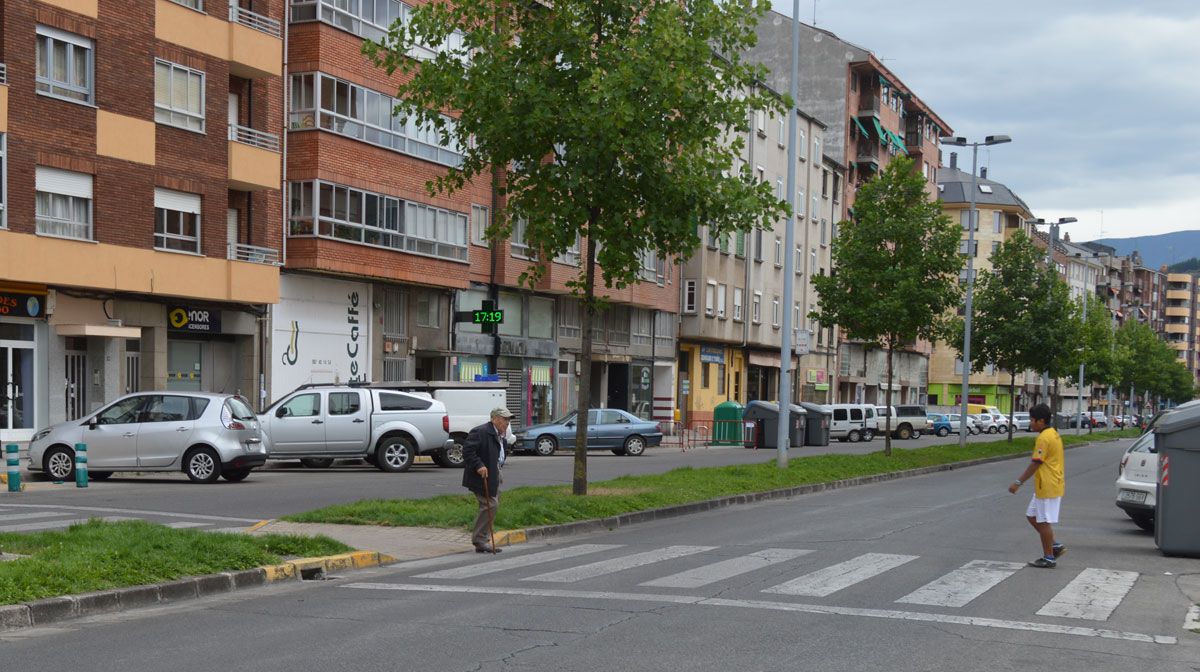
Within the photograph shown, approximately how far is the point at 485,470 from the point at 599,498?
4.77 metres

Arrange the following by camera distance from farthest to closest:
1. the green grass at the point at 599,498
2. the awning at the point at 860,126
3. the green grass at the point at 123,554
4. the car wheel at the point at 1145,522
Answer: the awning at the point at 860,126 → the car wheel at the point at 1145,522 → the green grass at the point at 599,498 → the green grass at the point at 123,554

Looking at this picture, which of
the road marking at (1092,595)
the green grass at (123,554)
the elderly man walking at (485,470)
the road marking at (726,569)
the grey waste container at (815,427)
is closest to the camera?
the green grass at (123,554)

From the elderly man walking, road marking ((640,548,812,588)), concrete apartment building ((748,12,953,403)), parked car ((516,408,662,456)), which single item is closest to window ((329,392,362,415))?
parked car ((516,408,662,456))

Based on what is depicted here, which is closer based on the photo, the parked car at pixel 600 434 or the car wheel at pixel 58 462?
the car wheel at pixel 58 462

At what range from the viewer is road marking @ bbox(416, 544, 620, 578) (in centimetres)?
1168

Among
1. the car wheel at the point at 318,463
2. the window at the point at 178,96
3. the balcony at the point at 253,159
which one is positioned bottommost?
the car wheel at the point at 318,463

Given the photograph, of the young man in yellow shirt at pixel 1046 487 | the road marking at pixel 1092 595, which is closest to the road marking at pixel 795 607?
the road marking at pixel 1092 595

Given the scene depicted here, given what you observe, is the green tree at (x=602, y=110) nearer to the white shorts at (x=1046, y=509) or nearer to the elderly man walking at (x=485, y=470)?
the elderly man walking at (x=485, y=470)

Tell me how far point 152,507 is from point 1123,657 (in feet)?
43.1

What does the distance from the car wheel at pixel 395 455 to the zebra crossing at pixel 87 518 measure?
33.0 feet

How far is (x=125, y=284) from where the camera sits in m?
28.6

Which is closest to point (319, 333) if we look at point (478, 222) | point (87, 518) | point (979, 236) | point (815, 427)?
point (478, 222)

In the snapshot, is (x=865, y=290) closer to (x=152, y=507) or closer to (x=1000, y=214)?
(x=152, y=507)

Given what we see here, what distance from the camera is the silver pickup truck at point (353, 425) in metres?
26.3
